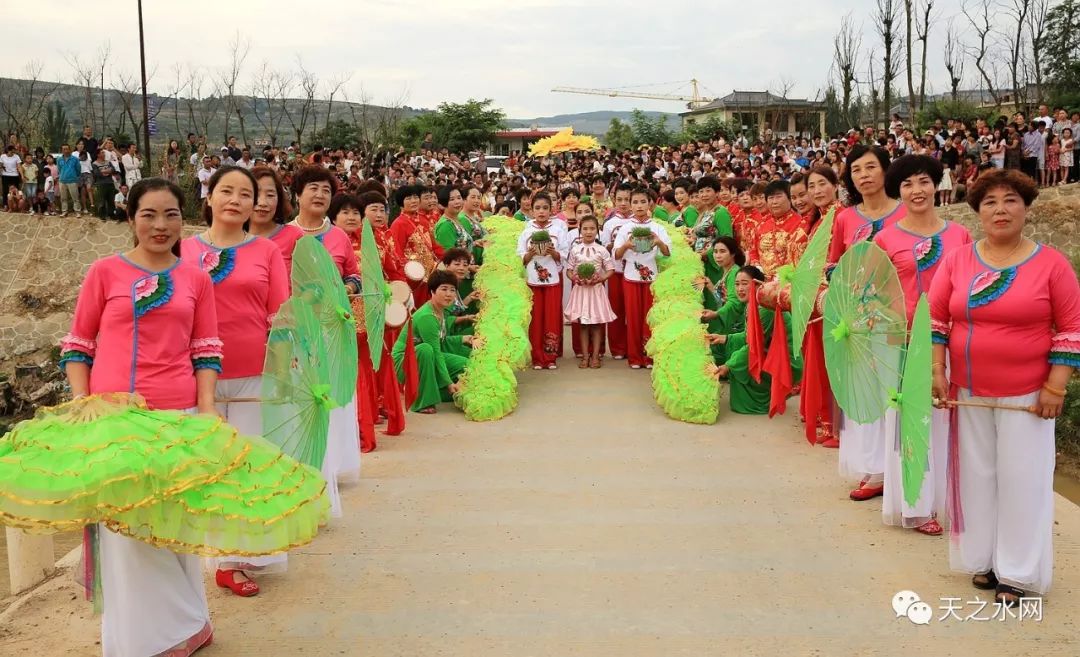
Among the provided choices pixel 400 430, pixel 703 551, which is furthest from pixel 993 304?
→ pixel 400 430

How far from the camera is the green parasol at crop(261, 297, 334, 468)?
381 centimetres

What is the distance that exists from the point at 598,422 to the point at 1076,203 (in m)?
→ 13.0

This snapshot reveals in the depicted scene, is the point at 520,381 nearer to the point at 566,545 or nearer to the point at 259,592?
the point at 566,545

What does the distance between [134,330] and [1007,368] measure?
3.34 meters

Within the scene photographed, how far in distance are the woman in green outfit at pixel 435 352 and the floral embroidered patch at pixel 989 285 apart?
4705mm

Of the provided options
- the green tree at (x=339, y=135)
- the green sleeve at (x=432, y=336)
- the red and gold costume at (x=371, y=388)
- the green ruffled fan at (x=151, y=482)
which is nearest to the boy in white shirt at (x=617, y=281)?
the green sleeve at (x=432, y=336)

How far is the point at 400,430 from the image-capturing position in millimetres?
7242

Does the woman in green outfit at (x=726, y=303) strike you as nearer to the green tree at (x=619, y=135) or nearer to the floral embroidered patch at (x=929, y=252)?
the floral embroidered patch at (x=929, y=252)

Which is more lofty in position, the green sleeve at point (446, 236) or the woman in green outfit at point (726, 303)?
the green sleeve at point (446, 236)

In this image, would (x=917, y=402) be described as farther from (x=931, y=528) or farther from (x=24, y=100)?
(x=24, y=100)

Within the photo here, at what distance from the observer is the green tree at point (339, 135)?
122ft

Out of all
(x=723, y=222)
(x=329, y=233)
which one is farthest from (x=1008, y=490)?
(x=723, y=222)

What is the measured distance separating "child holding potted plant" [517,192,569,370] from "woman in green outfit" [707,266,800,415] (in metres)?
2.12

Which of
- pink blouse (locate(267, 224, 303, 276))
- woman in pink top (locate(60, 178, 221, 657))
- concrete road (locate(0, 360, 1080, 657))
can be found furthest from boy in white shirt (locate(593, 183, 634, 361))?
woman in pink top (locate(60, 178, 221, 657))
